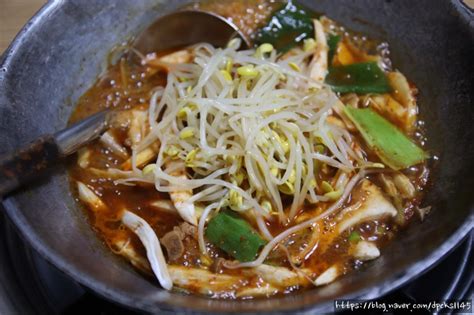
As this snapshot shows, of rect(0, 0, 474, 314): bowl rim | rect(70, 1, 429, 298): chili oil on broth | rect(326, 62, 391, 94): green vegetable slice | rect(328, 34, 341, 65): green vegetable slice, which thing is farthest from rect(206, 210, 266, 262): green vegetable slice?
rect(328, 34, 341, 65): green vegetable slice

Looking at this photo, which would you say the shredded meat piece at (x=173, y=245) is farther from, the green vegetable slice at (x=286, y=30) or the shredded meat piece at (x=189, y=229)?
the green vegetable slice at (x=286, y=30)

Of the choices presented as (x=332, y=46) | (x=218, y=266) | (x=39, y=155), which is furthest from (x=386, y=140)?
(x=39, y=155)

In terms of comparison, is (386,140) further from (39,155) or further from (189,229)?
(39,155)

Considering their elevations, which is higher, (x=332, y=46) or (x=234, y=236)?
(x=332, y=46)

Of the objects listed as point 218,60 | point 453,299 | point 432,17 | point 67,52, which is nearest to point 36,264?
point 67,52

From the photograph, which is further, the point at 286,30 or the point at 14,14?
the point at 14,14

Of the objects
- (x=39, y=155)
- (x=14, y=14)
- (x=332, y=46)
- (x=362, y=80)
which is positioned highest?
(x=14, y=14)
